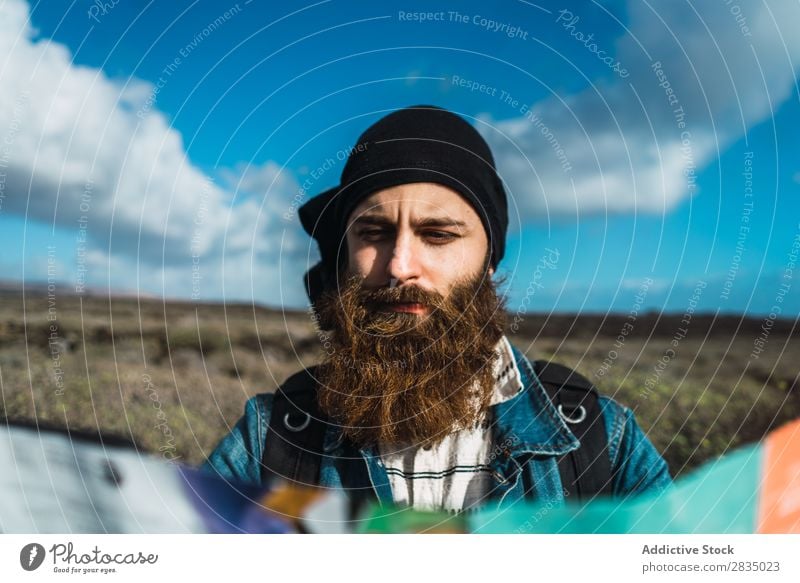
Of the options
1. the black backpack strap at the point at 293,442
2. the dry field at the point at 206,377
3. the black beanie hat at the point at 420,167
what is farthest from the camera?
the dry field at the point at 206,377

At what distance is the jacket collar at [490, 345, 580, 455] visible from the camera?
2412mm

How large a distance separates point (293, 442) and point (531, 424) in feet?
3.14

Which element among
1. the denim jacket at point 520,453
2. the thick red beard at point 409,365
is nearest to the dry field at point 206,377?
the denim jacket at point 520,453

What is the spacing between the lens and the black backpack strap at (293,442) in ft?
8.27

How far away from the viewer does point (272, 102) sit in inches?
110

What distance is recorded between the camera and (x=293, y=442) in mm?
2537

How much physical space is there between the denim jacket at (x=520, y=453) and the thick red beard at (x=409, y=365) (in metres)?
0.10

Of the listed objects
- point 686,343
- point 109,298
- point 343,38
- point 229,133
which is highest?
point 343,38

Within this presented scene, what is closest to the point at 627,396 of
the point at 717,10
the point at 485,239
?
the point at 485,239

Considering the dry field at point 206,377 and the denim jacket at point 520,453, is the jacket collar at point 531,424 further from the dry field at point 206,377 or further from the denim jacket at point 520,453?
the dry field at point 206,377

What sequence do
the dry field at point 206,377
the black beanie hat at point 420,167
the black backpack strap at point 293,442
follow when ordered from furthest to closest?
the dry field at point 206,377, the black backpack strap at point 293,442, the black beanie hat at point 420,167

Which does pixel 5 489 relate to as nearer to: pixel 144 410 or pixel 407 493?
pixel 144 410
